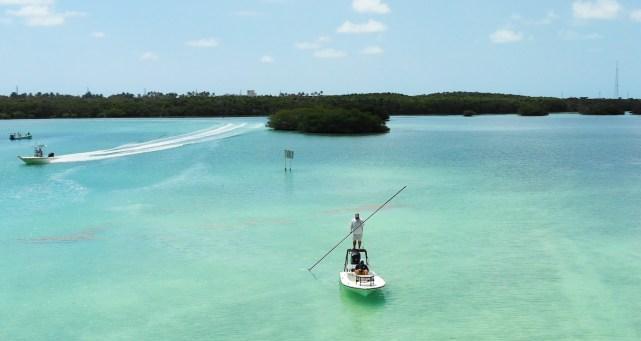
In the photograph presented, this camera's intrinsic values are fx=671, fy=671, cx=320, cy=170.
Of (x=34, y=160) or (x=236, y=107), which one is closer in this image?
(x=34, y=160)

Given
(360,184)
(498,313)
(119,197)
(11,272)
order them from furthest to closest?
(360,184)
(119,197)
(11,272)
(498,313)

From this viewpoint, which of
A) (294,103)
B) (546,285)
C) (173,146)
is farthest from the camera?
(294,103)

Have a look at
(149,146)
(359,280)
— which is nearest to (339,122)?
(149,146)

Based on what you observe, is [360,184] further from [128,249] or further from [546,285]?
[546,285]

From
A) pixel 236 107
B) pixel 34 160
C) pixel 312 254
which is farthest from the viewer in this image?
pixel 236 107

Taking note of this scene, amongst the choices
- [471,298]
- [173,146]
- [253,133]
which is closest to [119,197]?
[471,298]

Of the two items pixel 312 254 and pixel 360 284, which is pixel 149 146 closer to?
pixel 312 254

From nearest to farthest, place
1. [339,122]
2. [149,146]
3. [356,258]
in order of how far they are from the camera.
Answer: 1. [356,258]
2. [149,146]
3. [339,122]

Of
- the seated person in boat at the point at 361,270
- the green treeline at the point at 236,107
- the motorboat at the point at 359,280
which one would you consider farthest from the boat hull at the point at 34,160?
the green treeline at the point at 236,107
